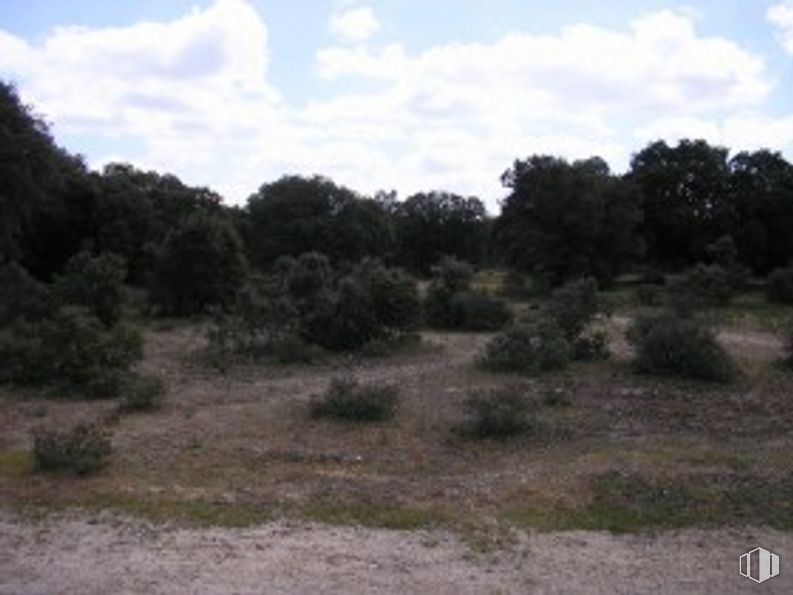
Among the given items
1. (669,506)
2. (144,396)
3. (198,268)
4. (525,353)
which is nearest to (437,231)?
(198,268)

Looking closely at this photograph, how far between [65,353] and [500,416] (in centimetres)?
848

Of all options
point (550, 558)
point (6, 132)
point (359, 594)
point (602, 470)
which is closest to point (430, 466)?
point (602, 470)

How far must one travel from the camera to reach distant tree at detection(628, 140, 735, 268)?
157 feet

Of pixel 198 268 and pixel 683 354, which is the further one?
pixel 198 268

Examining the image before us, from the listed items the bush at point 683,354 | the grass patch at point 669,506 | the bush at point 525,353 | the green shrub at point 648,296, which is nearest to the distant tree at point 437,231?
the green shrub at point 648,296

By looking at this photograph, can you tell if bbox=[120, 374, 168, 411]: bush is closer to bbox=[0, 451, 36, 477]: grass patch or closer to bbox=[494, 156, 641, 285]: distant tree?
bbox=[0, 451, 36, 477]: grass patch

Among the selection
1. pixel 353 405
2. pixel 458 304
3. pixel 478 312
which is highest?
pixel 458 304

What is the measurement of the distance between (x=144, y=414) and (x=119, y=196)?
26422 mm

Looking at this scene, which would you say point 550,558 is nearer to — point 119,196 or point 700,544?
point 700,544

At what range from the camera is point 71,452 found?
12273 mm

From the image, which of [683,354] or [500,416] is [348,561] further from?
[683,354]

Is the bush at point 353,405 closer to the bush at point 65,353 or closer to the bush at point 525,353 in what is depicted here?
the bush at point 65,353

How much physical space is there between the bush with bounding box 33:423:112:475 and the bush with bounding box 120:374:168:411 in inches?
134

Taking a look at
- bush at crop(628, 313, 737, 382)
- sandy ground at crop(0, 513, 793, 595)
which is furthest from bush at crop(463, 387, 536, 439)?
bush at crop(628, 313, 737, 382)
